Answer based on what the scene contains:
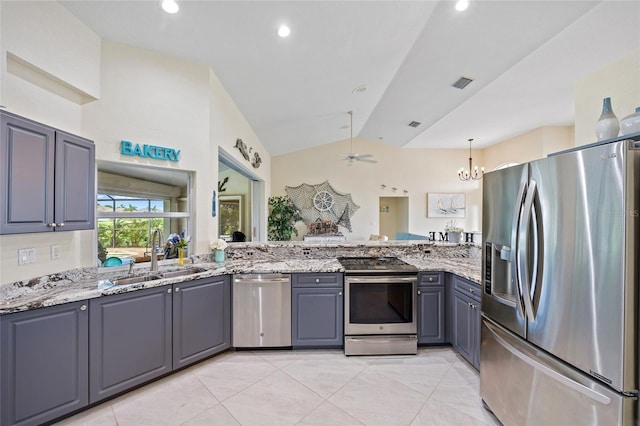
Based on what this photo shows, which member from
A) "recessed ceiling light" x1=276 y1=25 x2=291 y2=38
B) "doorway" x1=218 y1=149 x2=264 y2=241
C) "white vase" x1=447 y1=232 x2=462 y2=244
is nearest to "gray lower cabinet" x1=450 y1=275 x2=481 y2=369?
"white vase" x1=447 y1=232 x2=462 y2=244

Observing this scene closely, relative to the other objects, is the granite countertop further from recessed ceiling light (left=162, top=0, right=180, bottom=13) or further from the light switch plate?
recessed ceiling light (left=162, top=0, right=180, bottom=13)

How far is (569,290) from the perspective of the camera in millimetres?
1337

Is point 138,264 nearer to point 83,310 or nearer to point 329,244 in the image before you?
point 83,310

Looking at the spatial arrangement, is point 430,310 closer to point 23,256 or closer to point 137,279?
point 137,279

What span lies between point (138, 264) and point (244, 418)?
5.97 feet

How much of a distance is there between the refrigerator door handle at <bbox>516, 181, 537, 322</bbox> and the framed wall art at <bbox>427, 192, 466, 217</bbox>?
6.92 m

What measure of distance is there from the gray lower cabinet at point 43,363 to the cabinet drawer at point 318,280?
1.68 m

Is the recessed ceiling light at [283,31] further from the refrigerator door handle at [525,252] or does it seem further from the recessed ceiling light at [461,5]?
the refrigerator door handle at [525,252]

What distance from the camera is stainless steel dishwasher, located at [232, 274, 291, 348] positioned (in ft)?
9.08

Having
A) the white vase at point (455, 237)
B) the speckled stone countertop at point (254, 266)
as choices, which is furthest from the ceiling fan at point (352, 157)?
the speckled stone countertop at point (254, 266)

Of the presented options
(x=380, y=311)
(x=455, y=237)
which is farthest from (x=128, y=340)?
(x=455, y=237)

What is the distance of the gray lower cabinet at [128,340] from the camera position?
1.94 metres

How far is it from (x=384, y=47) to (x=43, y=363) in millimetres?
4102

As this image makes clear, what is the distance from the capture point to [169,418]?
1.90 meters
